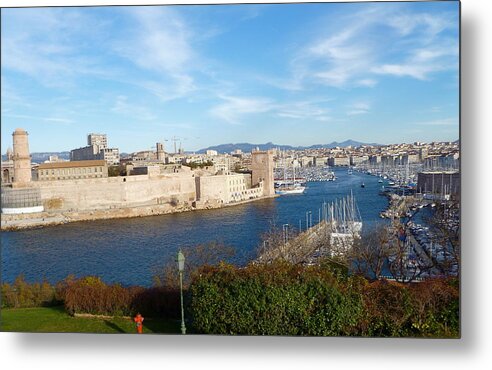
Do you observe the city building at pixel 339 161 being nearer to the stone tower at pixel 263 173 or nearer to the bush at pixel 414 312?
the stone tower at pixel 263 173

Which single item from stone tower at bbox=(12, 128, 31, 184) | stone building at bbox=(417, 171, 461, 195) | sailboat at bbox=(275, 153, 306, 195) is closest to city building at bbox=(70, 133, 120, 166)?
stone tower at bbox=(12, 128, 31, 184)

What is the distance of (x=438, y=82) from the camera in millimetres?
4070

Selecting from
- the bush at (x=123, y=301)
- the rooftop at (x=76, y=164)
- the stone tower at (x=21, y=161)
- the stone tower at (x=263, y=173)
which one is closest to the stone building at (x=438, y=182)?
the bush at (x=123, y=301)

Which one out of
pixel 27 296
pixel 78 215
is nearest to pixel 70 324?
pixel 27 296

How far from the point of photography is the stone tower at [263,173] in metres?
8.09

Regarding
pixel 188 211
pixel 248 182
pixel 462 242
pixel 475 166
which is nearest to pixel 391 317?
pixel 462 242

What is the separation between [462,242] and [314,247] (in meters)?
2.16

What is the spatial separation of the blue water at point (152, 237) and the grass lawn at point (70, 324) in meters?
1.93

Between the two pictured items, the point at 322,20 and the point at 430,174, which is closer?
the point at 322,20

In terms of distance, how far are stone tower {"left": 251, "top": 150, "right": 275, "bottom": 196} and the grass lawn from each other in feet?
14.4

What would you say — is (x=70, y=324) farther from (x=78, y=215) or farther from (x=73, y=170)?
(x=78, y=215)

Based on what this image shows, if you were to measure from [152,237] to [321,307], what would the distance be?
588 centimetres

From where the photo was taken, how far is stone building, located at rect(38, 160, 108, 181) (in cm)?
1149

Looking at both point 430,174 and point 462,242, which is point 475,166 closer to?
point 462,242
